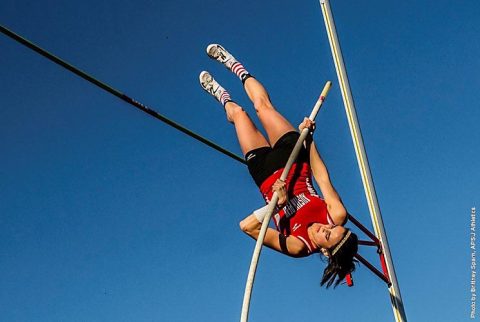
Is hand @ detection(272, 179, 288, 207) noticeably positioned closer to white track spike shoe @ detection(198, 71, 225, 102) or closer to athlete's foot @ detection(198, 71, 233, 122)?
athlete's foot @ detection(198, 71, 233, 122)

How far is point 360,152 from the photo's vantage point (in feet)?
24.6

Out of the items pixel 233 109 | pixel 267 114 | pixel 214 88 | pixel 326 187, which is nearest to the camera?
pixel 326 187

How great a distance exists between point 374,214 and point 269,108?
1.31 meters

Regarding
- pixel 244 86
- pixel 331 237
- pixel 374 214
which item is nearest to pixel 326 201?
pixel 331 237

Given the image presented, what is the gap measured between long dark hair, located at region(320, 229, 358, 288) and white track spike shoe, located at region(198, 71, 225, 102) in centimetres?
200

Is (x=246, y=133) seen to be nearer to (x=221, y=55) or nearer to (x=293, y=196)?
(x=293, y=196)

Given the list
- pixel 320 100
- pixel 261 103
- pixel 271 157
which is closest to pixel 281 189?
pixel 271 157

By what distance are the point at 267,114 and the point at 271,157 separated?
414 millimetres

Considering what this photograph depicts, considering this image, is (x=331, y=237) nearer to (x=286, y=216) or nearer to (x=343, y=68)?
(x=286, y=216)

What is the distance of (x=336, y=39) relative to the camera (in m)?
7.69

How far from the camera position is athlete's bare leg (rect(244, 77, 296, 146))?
711cm

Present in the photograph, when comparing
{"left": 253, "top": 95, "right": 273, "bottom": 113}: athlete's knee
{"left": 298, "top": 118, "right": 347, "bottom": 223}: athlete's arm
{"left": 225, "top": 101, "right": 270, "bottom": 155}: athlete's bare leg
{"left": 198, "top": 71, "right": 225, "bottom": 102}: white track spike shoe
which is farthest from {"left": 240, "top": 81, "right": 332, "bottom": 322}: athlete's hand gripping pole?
{"left": 198, "top": 71, "right": 225, "bottom": 102}: white track spike shoe

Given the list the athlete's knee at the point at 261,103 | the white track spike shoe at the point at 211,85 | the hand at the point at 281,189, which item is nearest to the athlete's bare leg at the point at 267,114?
the athlete's knee at the point at 261,103

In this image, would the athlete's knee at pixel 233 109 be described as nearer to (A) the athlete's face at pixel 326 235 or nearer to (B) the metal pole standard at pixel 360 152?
(B) the metal pole standard at pixel 360 152
